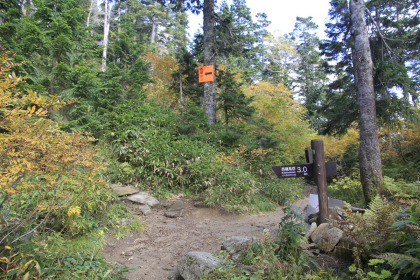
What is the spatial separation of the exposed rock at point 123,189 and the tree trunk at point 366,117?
6.01m

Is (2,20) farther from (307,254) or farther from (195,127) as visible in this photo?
(307,254)

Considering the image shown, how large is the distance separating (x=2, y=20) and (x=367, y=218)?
414 inches

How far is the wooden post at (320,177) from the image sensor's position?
3975 mm

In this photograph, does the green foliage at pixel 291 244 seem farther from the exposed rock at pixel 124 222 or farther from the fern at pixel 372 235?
the exposed rock at pixel 124 222

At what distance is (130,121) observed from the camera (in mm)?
7102

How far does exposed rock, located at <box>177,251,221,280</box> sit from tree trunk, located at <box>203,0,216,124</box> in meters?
6.85

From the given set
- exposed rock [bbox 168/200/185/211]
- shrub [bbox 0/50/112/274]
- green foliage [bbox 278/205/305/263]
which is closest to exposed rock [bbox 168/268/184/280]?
green foliage [bbox 278/205/305/263]

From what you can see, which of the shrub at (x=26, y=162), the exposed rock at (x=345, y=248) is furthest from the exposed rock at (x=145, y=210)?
the exposed rock at (x=345, y=248)

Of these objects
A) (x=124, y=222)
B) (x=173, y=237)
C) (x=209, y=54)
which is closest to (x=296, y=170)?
(x=173, y=237)

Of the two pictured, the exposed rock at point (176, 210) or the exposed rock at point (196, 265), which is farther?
the exposed rock at point (176, 210)

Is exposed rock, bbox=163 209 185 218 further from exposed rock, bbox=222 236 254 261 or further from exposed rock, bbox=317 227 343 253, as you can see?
exposed rock, bbox=317 227 343 253

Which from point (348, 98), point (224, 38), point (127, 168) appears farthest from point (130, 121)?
point (348, 98)

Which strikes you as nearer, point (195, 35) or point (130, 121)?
point (130, 121)

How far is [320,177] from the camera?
4.03 meters
